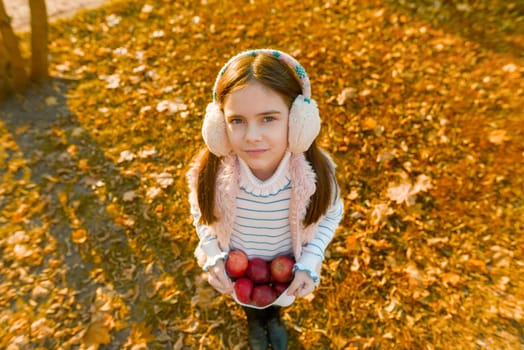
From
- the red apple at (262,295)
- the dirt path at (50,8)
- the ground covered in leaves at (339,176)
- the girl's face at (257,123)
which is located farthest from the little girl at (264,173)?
the dirt path at (50,8)

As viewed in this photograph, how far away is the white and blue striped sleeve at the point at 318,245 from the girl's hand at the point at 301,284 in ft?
0.08

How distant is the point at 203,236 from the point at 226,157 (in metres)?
0.52

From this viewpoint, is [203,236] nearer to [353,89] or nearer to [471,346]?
[471,346]

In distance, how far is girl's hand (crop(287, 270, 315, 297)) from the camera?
2.22m

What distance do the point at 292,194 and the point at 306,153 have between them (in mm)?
247

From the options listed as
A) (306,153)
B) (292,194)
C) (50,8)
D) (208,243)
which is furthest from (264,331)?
(50,8)

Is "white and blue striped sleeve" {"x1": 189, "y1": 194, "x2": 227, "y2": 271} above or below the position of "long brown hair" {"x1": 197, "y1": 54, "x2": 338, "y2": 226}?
below

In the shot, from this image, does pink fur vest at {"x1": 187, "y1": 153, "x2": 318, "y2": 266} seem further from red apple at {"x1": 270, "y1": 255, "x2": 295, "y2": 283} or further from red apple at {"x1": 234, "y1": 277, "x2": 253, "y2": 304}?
red apple at {"x1": 234, "y1": 277, "x2": 253, "y2": 304}

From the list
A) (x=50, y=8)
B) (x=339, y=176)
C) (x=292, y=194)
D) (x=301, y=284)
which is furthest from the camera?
(x=50, y=8)

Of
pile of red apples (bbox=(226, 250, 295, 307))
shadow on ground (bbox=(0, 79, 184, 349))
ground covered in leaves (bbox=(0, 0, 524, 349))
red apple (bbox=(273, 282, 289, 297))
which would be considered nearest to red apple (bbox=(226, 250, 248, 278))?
pile of red apples (bbox=(226, 250, 295, 307))

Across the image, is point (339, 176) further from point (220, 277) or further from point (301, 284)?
point (220, 277)

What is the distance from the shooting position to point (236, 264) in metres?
2.29

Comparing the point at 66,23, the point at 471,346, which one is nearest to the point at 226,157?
the point at 471,346

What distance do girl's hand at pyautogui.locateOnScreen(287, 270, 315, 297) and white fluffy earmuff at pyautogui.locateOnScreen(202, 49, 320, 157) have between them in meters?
0.72
